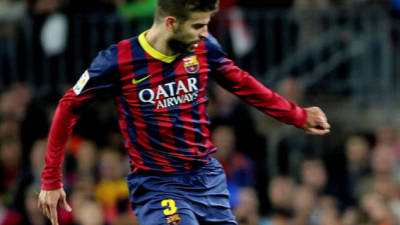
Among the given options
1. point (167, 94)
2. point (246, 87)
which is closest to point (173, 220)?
point (167, 94)

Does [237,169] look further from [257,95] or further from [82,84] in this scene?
[82,84]

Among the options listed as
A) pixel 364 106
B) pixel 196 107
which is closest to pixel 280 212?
pixel 364 106

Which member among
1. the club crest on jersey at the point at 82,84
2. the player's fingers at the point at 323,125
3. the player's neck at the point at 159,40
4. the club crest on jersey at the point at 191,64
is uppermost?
the player's neck at the point at 159,40

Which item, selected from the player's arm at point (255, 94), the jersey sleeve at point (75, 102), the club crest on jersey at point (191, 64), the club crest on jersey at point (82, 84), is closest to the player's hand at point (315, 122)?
the player's arm at point (255, 94)

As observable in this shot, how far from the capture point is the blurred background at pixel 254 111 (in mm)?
8945

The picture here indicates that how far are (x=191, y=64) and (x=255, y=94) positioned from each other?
477 millimetres

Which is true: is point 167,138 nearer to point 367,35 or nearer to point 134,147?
point 134,147

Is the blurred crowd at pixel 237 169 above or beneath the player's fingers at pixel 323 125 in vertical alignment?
beneath

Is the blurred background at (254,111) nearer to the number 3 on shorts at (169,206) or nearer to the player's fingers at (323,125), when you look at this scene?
the player's fingers at (323,125)

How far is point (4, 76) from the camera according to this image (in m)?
9.69

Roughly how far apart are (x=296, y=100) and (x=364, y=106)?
0.84 meters

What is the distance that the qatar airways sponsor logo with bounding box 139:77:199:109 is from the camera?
522cm

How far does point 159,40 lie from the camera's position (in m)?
5.18

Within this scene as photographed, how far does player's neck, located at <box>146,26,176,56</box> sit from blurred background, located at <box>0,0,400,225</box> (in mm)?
3550
